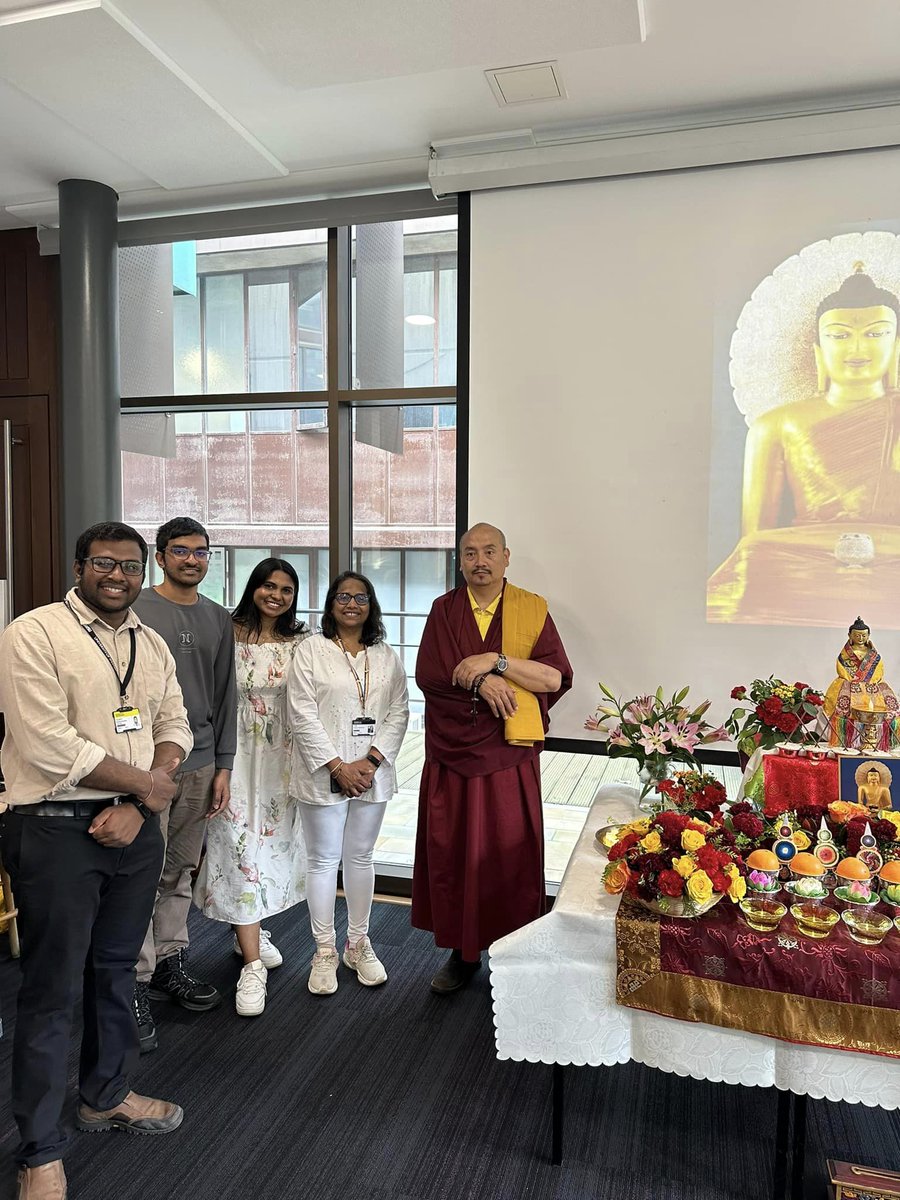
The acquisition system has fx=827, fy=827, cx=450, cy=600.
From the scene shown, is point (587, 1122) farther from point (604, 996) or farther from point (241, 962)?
point (241, 962)

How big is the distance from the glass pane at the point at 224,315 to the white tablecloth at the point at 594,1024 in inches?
100

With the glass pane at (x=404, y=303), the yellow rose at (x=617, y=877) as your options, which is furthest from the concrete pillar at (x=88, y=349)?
the yellow rose at (x=617, y=877)

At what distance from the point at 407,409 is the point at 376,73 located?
1365 millimetres

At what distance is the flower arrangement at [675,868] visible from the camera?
175 centimetres

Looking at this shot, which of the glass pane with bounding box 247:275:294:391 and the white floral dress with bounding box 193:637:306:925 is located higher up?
the glass pane with bounding box 247:275:294:391

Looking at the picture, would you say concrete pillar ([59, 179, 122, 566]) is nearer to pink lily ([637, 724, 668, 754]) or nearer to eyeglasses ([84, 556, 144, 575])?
eyeglasses ([84, 556, 144, 575])

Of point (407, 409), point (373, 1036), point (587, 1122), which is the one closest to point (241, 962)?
point (373, 1036)

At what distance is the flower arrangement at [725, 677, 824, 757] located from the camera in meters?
2.35

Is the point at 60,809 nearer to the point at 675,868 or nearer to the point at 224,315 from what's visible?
the point at 675,868

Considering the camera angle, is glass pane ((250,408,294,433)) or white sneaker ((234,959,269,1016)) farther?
glass pane ((250,408,294,433))

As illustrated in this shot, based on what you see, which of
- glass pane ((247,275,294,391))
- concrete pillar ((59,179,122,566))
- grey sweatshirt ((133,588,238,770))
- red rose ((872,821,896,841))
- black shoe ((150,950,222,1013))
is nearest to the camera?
red rose ((872,821,896,841))

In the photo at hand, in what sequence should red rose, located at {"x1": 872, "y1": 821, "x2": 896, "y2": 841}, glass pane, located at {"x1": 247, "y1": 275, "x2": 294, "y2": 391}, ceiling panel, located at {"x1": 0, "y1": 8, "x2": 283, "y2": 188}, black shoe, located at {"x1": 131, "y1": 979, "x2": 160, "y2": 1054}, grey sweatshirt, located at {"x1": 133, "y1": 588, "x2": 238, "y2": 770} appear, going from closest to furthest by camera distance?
1. red rose, located at {"x1": 872, "y1": 821, "x2": 896, "y2": 841}
2. ceiling panel, located at {"x1": 0, "y1": 8, "x2": 283, "y2": 188}
3. black shoe, located at {"x1": 131, "y1": 979, "x2": 160, "y2": 1054}
4. grey sweatshirt, located at {"x1": 133, "y1": 588, "x2": 238, "y2": 770}
5. glass pane, located at {"x1": 247, "y1": 275, "x2": 294, "y2": 391}

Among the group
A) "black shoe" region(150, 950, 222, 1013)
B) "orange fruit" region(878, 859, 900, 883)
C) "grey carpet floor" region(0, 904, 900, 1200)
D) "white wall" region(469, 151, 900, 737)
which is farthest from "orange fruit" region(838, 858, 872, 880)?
"black shoe" region(150, 950, 222, 1013)

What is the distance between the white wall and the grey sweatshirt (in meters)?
1.15
